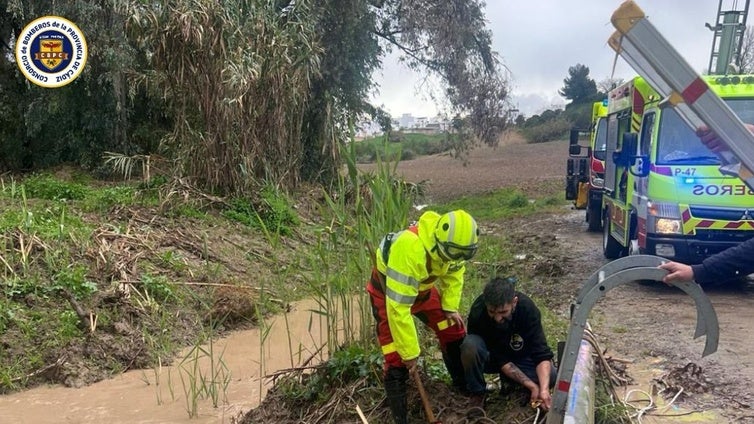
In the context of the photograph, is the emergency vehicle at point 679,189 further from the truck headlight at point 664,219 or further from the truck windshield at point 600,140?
the truck windshield at point 600,140

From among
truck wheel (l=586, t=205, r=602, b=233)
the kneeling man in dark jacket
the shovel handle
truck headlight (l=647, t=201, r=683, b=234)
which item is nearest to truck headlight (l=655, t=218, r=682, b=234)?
truck headlight (l=647, t=201, r=683, b=234)

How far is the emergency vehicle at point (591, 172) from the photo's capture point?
502 inches

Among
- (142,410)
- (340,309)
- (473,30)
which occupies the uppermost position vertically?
(473,30)

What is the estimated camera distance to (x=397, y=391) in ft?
13.1

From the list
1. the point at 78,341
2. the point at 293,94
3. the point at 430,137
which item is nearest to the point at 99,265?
the point at 78,341

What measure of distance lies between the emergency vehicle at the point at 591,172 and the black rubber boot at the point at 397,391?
9204mm

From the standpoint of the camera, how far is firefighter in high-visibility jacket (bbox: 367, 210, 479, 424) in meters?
3.73

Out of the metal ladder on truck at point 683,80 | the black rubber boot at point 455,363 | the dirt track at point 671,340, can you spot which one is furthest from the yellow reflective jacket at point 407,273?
the dirt track at point 671,340

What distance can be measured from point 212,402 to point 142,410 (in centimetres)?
65

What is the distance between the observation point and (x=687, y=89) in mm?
2508

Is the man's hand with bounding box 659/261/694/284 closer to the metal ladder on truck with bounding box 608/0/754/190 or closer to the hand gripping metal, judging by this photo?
the hand gripping metal

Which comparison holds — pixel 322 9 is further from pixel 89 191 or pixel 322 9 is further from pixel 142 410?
pixel 142 410

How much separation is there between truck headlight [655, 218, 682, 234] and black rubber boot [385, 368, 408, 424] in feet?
15.2

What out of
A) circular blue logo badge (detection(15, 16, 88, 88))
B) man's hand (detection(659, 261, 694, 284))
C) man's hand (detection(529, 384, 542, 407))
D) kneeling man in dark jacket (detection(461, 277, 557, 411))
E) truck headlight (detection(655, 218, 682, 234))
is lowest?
man's hand (detection(529, 384, 542, 407))
